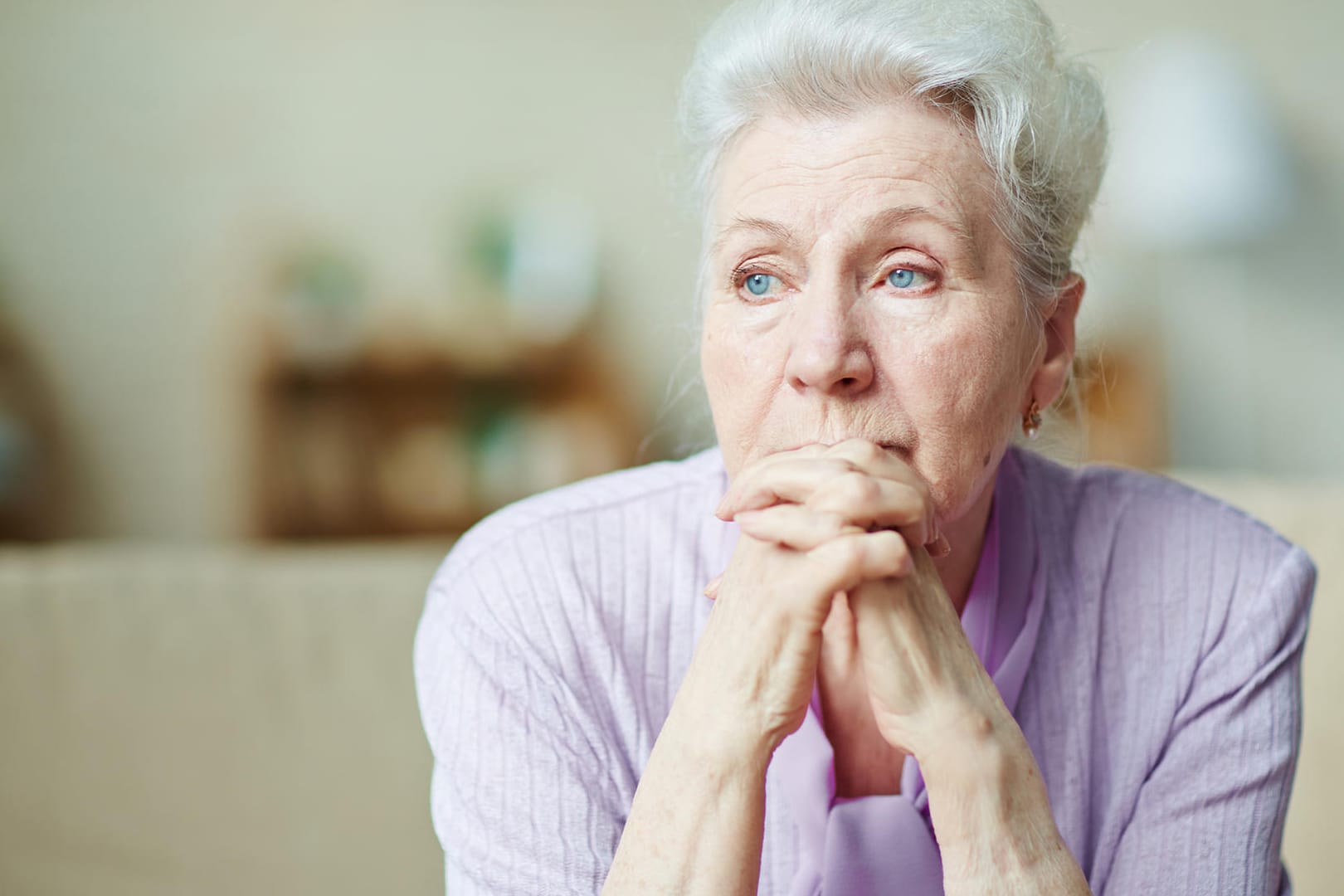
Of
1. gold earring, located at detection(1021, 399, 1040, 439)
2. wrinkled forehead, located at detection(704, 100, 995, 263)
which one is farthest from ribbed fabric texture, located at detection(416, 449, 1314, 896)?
wrinkled forehead, located at detection(704, 100, 995, 263)

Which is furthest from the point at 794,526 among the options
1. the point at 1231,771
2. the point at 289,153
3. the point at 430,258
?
the point at 289,153

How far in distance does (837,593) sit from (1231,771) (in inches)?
19.5

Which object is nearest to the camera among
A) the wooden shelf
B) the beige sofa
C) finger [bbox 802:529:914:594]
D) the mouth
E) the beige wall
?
finger [bbox 802:529:914:594]

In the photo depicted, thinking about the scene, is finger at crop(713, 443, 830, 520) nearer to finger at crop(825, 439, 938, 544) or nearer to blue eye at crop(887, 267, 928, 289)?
finger at crop(825, 439, 938, 544)

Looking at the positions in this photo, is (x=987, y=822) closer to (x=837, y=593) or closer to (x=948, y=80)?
(x=837, y=593)

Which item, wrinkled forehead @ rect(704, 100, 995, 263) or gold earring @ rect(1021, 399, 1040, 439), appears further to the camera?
gold earring @ rect(1021, 399, 1040, 439)

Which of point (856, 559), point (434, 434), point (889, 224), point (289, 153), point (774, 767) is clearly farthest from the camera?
point (289, 153)

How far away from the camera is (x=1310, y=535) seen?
1.99 metres

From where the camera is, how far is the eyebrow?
1.05 metres

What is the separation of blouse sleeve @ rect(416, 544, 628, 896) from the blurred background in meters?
1.93

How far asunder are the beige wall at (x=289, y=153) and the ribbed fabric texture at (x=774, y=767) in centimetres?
223

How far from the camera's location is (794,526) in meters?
0.96

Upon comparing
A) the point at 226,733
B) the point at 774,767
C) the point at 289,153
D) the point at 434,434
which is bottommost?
the point at 226,733

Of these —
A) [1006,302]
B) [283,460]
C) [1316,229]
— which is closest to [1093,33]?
[1316,229]
